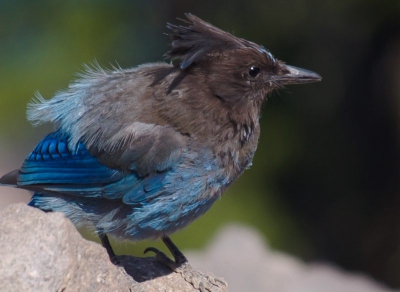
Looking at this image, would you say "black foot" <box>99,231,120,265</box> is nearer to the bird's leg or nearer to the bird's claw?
the bird's leg

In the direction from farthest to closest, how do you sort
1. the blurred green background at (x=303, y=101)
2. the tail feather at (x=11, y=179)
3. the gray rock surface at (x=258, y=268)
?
the blurred green background at (x=303, y=101) < the gray rock surface at (x=258, y=268) < the tail feather at (x=11, y=179)

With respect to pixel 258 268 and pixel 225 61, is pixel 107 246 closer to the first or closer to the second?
pixel 225 61

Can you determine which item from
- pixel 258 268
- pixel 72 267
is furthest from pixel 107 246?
pixel 258 268

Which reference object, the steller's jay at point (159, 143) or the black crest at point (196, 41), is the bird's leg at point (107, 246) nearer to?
the steller's jay at point (159, 143)

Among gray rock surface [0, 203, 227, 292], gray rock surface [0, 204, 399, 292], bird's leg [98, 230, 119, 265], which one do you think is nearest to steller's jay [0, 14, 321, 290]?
bird's leg [98, 230, 119, 265]

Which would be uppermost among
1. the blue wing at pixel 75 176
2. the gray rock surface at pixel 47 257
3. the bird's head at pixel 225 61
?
the bird's head at pixel 225 61

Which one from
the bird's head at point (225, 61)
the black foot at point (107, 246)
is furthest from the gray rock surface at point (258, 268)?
the bird's head at point (225, 61)

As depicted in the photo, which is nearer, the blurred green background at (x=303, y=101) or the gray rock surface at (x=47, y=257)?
the gray rock surface at (x=47, y=257)

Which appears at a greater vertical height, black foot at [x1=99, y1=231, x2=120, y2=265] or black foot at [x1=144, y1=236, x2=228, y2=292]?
black foot at [x1=144, y1=236, x2=228, y2=292]
